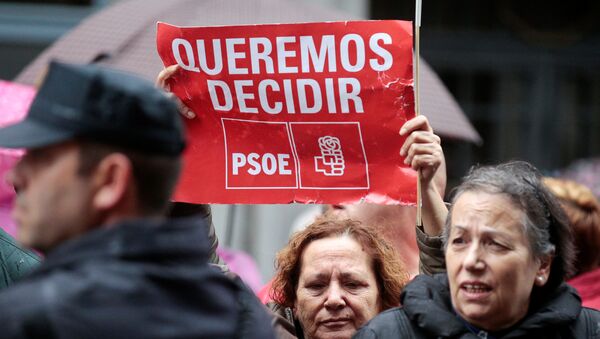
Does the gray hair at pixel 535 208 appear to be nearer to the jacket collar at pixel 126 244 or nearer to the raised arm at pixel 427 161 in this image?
the raised arm at pixel 427 161

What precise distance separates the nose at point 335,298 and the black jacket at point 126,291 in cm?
152

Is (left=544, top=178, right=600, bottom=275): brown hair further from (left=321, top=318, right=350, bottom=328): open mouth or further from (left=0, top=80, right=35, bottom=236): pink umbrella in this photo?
(left=0, top=80, right=35, bottom=236): pink umbrella

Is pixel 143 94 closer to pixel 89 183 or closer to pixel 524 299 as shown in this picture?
pixel 89 183

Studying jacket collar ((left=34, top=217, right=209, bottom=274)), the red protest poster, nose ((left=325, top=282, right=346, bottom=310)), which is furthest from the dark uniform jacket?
jacket collar ((left=34, top=217, right=209, bottom=274))

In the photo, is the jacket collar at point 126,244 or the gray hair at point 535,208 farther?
the gray hair at point 535,208

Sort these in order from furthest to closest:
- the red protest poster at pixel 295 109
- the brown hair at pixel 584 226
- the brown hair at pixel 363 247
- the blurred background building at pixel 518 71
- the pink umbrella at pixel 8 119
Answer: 1. the blurred background building at pixel 518 71
2. the pink umbrella at pixel 8 119
3. the brown hair at pixel 584 226
4. the brown hair at pixel 363 247
5. the red protest poster at pixel 295 109

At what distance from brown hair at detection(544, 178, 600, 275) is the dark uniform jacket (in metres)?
1.93

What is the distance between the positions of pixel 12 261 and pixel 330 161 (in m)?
1.01

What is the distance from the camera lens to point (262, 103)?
3.73 metres

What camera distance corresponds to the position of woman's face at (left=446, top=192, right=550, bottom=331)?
3102 mm

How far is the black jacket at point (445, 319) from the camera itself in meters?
3.13

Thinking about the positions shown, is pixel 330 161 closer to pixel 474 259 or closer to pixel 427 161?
pixel 427 161

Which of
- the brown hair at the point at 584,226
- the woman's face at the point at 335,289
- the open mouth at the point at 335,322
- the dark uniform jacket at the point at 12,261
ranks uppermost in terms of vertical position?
the dark uniform jacket at the point at 12,261

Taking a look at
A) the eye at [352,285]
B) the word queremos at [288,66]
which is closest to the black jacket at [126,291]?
the word queremos at [288,66]
